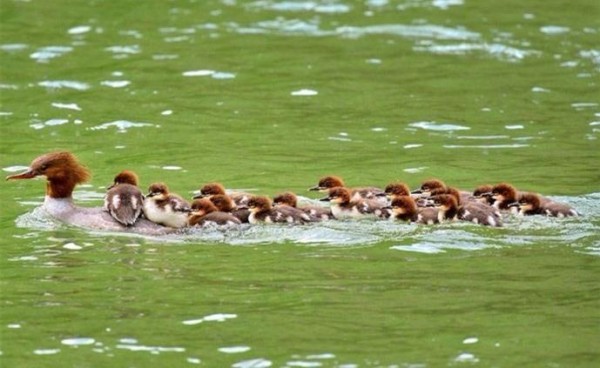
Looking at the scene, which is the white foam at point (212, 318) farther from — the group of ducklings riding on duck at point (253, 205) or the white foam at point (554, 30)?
the white foam at point (554, 30)

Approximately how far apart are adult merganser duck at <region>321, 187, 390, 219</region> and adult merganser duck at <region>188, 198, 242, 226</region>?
0.81 m

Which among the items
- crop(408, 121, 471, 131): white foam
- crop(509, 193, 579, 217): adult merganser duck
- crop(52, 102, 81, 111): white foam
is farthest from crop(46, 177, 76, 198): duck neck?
crop(408, 121, 471, 131): white foam

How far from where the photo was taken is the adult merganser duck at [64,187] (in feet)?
40.0

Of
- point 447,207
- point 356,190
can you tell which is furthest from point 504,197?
point 356,190

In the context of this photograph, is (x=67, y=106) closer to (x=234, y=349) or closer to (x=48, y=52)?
(x=48, y=52)

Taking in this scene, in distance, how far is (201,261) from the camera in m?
11.2

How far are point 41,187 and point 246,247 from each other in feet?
10.5

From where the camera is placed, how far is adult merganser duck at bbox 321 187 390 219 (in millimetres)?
12344

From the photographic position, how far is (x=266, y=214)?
39.7 feet

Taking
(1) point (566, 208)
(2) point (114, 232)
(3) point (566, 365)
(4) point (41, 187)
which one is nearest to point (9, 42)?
(4) point (41, 187)

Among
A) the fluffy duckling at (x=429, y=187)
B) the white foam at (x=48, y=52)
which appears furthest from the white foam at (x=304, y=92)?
the fluffy duckling at (x=429, y=187)

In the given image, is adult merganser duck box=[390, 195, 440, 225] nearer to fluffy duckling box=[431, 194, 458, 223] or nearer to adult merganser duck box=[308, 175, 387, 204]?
fluffy duckling box=[431, 194, 458, 223]

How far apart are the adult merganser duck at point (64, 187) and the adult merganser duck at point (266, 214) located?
796 mm

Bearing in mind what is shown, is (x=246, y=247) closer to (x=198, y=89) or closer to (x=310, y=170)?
(x=310, y=170)
